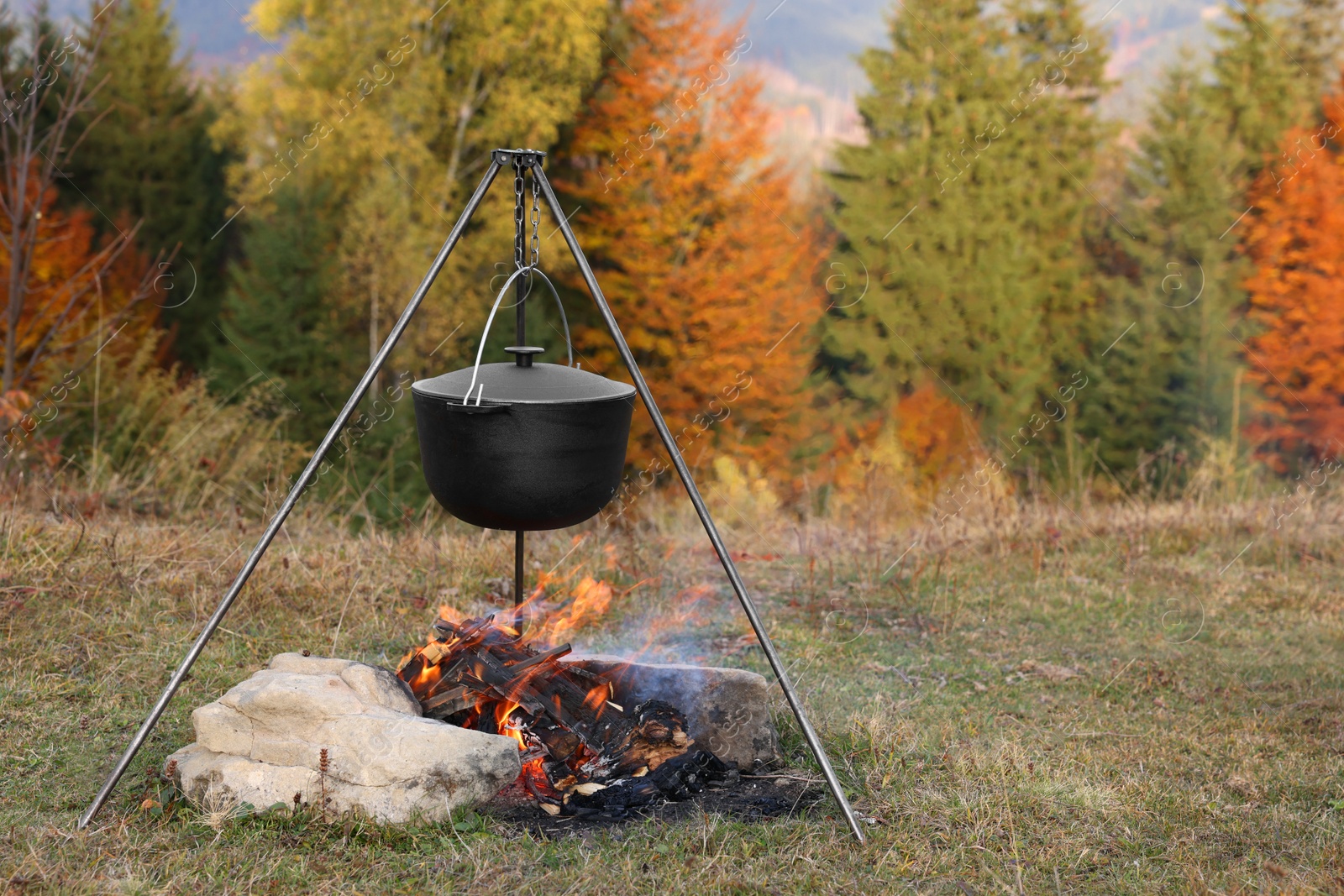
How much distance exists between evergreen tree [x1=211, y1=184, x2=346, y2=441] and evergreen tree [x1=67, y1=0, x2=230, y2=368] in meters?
3.06

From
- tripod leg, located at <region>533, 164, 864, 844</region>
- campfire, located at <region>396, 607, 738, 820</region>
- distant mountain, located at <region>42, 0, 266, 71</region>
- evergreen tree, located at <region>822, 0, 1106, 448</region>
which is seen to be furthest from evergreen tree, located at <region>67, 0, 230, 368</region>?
tripod leg, located at <region>533, 164, 864, 844</region>

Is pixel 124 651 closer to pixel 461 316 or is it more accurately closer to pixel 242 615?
pixel 242 615

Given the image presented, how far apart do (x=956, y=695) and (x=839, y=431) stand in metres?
14.6

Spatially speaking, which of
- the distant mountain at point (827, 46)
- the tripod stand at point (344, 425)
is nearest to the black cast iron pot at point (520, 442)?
the tripod stand at point (344, 425)

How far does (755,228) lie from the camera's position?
16.4m

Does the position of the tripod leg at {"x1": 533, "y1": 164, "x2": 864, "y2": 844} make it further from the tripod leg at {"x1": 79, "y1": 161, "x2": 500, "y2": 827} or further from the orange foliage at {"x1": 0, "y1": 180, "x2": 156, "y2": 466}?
the orange foliage at {"x1": 0, "y1": 180, "x2": 156, "y2": 466}

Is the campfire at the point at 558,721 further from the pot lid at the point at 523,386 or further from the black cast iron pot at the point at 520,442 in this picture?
the pot lid at the point at 523,386

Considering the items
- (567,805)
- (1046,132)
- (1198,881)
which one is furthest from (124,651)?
(1046,132)

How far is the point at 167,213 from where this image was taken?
19656 mm

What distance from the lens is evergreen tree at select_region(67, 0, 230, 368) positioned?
19.1 m

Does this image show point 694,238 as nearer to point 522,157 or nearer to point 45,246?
point 45,246

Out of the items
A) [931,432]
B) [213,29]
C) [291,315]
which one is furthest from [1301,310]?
[213,29]

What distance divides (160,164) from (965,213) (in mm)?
15170

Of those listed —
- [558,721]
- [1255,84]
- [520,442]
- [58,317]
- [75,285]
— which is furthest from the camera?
[1255,84]
